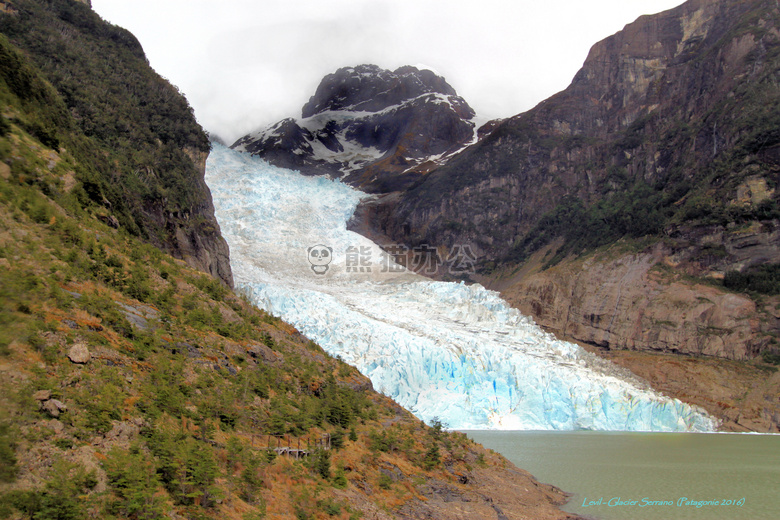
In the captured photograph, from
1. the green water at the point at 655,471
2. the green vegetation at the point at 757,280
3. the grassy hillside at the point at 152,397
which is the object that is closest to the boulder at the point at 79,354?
the grassy hillside at the point at 152,397

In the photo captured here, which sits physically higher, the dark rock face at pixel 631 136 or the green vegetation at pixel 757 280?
the dark rock face at pixel 631 136

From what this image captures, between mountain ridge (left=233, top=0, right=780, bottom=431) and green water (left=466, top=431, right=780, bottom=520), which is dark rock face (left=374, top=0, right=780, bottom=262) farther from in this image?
green water (left=466, top=431, right=780, bottom=520)

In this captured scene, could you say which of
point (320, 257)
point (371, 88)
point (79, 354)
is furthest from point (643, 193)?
point (371, 88)

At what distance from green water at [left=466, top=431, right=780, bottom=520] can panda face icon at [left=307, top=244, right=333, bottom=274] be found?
25234 millimetres

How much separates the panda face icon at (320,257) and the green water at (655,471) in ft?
82.8

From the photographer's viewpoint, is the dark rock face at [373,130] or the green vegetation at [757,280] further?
the dark rock face at [373,130]

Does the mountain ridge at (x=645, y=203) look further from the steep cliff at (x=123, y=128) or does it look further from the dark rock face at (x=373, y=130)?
the steep cliff at (x=123, y=128)

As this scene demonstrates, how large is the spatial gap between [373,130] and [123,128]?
95.2m

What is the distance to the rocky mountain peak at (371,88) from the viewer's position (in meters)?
119

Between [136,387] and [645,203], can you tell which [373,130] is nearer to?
[645,203]

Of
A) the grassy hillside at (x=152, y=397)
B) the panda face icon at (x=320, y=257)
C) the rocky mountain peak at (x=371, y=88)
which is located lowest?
the grassy hillside at (x=152, y=397)

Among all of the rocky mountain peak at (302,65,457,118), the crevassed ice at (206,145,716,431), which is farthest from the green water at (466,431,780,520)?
the rocky mountain peak at (302,65,457,118)

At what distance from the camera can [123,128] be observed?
755 inches

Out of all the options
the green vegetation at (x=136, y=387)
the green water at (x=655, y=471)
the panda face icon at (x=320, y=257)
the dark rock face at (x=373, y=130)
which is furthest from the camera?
the dark rock face at (x=373, y=130)
